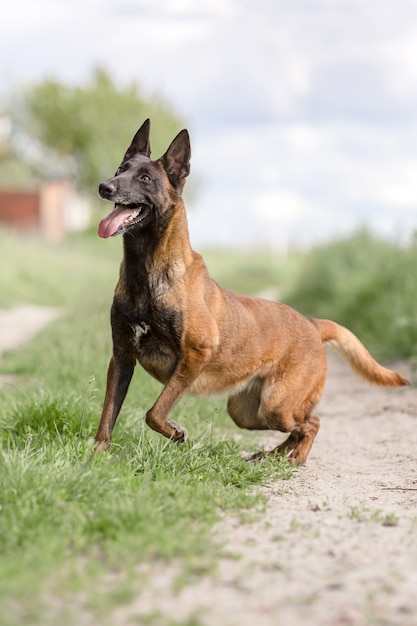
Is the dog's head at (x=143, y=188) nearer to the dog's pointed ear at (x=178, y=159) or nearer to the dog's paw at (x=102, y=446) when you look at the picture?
the dog's pointed ear at (x=178, y=159)

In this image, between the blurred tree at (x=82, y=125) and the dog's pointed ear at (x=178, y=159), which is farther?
the blurred tree at (x=82, y=125)

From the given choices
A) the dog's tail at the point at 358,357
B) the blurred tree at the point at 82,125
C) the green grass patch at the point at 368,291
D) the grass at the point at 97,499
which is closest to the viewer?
the grass at the point at 97,499

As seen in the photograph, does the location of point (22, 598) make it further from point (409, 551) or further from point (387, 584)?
point (409, 551)

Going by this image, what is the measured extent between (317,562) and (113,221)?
2076mm

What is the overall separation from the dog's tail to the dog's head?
61.6 inches

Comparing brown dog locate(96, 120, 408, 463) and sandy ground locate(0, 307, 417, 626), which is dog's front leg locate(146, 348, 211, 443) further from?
sandy ground locate(0, 307, 417, 626)

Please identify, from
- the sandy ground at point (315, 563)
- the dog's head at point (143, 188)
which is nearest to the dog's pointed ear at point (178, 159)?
the dog's head at point (143, 188)

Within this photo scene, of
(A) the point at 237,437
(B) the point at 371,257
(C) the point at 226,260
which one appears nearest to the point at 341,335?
(A) the point at 237,437

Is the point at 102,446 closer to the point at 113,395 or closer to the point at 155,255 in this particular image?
the point at 113,395

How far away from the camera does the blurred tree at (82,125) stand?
1510 inches

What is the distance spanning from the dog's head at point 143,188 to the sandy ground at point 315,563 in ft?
5.34

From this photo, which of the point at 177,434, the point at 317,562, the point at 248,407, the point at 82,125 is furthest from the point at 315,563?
the point at 82,125

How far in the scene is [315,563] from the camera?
337cm

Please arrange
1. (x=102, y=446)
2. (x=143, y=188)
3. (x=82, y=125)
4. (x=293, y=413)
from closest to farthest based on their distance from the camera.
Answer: (x=143, y=188) < (x=102, y=446) < (x=293, y=413) < (x=82, y=125)
